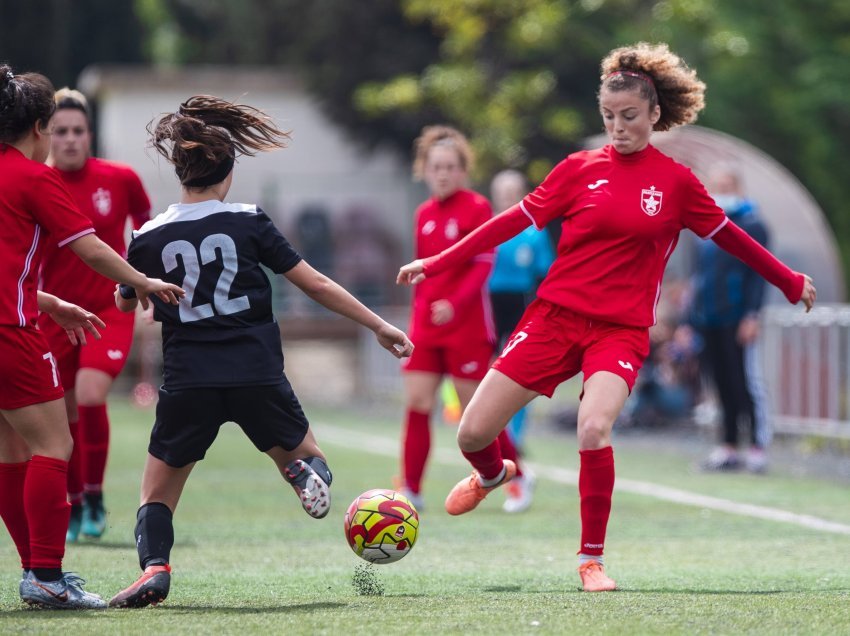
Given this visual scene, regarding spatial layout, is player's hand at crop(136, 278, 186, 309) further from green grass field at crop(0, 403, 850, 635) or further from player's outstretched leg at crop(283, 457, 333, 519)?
green grass field at crop(0, 403, 850, 635)

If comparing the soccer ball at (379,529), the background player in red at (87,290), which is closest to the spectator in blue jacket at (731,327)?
the background player in red at (87,290)

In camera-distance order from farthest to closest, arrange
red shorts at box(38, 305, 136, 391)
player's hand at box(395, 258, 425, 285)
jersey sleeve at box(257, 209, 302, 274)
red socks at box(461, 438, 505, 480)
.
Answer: red shorts at box(38, 305, 136, 391) < red socks at box(461, 438, 505, 480) < player's hand at box(395, 258, 425, 285) < jersey sleeve at box(257, 209, 302, 274)

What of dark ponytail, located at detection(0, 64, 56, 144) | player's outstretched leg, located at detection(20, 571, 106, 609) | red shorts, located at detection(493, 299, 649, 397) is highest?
dark ponytail, located at detection(0, 64, 56, 144)

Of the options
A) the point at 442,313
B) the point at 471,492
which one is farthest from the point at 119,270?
the point at 442,313

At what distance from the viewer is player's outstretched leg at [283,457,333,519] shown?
5.86 m

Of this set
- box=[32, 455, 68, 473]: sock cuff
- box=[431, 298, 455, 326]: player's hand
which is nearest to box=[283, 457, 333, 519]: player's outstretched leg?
box=[32, 455, 68, 473]: sock cuff

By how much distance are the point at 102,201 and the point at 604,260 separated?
307cm

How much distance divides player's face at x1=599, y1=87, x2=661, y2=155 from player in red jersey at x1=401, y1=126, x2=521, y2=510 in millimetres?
2994

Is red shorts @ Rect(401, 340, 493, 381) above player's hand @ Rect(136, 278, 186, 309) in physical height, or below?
below

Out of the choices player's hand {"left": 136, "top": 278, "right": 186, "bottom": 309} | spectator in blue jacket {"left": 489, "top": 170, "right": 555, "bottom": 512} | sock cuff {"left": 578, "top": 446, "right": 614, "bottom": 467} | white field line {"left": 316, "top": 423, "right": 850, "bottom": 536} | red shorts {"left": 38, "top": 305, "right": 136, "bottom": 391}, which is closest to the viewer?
player's hand {"left": 136, "top": 278, "right": 186, "bottom": 309}

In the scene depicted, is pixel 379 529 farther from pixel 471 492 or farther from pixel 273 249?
pixel 273 249

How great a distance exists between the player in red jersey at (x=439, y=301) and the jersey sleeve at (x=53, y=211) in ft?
13.5

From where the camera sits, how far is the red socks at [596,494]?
635 centimetres

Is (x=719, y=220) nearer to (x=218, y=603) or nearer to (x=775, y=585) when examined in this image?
(x=775, y=585)
